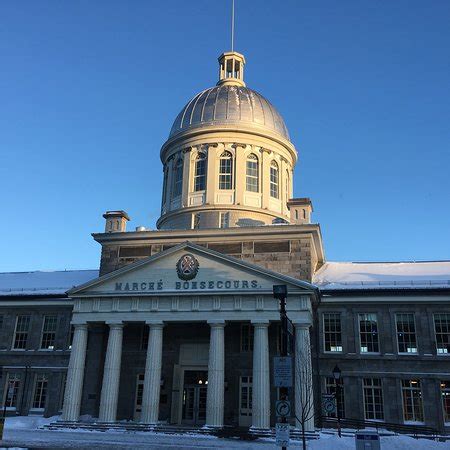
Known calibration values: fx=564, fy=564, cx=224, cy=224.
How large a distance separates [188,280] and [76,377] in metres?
8.64

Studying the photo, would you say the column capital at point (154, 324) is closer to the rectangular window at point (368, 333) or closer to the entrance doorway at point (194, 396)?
the entrance doorway at point (194, 396)

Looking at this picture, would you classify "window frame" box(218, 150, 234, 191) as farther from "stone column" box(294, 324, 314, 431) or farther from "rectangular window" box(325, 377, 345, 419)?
"rectangular window" box(325, 377, 345, 419)

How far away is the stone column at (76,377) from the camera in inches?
1272

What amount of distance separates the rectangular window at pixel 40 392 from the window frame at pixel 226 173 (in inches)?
715

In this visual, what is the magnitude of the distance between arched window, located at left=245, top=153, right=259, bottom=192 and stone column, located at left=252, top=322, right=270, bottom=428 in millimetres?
13431

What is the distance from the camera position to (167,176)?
149ft

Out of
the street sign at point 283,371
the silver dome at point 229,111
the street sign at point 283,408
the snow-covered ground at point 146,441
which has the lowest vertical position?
the snow-covered ground at point 146,441

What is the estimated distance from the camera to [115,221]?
39469 mm

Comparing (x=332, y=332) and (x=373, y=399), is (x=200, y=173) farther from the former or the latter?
(x=373, y=399)

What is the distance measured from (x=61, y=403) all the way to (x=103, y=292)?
8.72 metres

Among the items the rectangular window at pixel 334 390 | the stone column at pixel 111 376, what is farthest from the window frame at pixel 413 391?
the stone column at pixel 111 376

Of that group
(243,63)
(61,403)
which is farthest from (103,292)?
(243,63)

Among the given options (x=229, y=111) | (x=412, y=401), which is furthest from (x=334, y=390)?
(x=229, y=111)

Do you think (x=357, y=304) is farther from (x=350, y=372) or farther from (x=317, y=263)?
(x=317, y=263)
